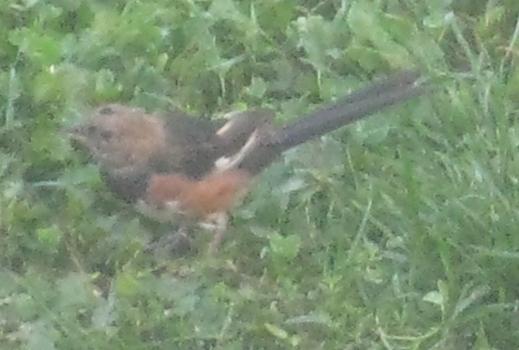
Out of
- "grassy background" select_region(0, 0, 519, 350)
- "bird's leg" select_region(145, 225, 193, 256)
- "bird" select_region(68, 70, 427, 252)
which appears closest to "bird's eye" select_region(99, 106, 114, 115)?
"bird" select_region(68, 70, 427, 252)

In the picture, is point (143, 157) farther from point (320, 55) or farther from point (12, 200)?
point (320, 55)

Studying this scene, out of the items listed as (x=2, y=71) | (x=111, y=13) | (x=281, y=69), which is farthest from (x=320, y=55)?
(x=2, y=71)

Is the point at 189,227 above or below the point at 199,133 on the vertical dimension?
below

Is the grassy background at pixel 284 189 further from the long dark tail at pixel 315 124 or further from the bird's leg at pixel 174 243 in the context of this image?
the long dark tail at pixel 315 124

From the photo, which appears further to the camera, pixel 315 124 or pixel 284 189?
pixel 284 189

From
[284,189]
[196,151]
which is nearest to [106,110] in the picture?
[196,151]

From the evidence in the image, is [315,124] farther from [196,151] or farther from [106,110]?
[106,110]

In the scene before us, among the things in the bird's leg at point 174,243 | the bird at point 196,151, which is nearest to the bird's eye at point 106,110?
the bird at point 196,151
